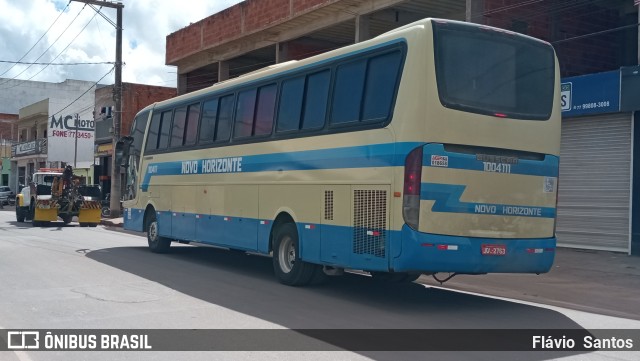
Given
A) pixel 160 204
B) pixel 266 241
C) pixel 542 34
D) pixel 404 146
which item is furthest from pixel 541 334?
pixel 542 34

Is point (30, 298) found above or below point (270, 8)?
below

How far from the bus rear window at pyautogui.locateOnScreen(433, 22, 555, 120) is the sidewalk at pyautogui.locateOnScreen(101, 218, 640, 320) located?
3154mm

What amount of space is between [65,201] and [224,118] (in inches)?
657

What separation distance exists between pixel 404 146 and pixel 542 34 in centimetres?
1272

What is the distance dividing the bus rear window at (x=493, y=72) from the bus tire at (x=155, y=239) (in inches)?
390

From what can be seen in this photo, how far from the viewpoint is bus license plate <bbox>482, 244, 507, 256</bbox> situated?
9.02 metres

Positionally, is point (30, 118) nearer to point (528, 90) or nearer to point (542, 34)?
point (542, 34)

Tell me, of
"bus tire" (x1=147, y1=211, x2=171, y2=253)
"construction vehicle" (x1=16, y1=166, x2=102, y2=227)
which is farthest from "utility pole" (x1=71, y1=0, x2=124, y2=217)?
"bus tire" (x1=147, y1=211, x2=171, y2=253)

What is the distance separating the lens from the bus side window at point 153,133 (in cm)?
1684

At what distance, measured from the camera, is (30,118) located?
204 feet

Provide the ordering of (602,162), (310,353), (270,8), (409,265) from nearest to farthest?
(310,353) < (409,265) < (602,162) < (270,8)

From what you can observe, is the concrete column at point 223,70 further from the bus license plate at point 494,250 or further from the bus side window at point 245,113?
the bus license plate at point 494,250

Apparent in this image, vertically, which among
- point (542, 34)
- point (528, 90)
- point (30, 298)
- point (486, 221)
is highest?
point (542, 34)

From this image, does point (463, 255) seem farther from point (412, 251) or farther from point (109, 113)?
point (109, 113)
